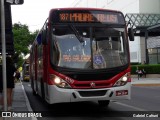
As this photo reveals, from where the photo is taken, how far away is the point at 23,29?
3317 inches

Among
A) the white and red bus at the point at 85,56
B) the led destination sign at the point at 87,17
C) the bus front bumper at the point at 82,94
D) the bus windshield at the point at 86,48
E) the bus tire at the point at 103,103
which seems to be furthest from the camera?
the bus tire at the point at 103,103

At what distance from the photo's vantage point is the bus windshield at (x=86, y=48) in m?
12.5

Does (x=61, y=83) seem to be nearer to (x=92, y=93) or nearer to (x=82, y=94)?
(x=82, y=94)

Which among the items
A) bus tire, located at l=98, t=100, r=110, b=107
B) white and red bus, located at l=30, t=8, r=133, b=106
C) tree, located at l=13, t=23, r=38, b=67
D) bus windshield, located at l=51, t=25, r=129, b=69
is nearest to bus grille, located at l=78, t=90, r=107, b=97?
white and red bus, located at l=30, t=8, r=133, b=106

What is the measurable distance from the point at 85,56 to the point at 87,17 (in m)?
1.30

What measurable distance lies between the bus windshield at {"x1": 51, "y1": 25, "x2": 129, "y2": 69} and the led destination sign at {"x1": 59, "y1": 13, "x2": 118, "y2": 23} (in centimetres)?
24

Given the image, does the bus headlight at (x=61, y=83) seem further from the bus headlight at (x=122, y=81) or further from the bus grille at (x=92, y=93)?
the bus headlight at (x=122, y=81)

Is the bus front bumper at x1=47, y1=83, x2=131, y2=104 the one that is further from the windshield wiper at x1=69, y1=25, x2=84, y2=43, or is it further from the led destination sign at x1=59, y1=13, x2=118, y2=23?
the led destination sign at x1=59, y1=13, x2=118, y2=23

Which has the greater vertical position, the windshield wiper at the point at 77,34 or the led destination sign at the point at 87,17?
the led destination sign at the point at 87,17

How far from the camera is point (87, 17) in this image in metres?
13.0

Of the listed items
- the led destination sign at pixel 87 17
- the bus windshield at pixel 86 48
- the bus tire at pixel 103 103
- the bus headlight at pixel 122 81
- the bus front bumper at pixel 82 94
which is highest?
the led destination sign at pixel 87 17

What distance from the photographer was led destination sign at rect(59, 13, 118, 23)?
12.9m

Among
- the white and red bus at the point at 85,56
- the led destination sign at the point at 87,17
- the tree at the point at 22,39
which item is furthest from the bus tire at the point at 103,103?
the tree at the point at 22,39

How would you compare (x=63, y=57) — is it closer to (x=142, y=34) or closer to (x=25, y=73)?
(x=25, y=73)
